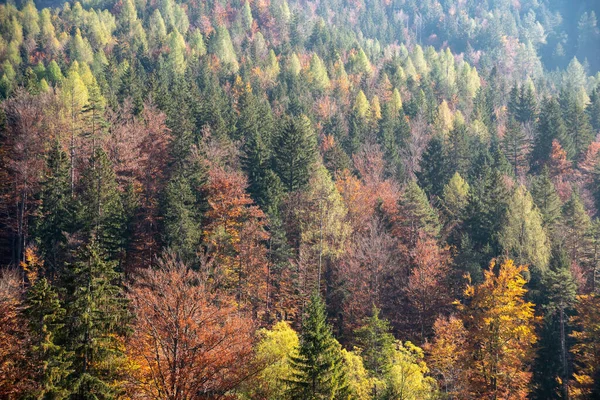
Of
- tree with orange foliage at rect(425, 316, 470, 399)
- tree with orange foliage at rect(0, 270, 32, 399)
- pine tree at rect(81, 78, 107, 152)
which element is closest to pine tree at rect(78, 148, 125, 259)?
pine tree at rect(81, 78, 107, 152)

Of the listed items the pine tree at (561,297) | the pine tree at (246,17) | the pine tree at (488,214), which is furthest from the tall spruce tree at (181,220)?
the pine tree at (246,17)

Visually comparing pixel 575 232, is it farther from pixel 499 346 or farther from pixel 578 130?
pixel 578 130

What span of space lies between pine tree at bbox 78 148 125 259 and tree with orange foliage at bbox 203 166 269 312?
698cm

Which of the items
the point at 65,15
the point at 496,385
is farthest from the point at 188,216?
the point at 65,15

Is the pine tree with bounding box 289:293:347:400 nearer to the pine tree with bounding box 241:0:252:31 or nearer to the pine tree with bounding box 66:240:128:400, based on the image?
the pine tree with bounding box 66:240:128:400

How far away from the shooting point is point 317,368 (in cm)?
2389

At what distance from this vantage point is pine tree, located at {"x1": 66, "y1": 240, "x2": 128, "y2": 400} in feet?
70.6

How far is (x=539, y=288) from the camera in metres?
40.6

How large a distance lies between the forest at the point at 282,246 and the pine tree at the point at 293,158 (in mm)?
209

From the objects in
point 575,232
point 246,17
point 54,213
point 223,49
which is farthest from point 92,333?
point 246,17

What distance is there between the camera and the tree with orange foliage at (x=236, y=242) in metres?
36.9

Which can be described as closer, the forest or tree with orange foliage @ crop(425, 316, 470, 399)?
the forest

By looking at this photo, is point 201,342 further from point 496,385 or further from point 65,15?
point 65,15

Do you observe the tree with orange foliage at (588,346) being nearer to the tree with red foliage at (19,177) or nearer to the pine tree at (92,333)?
the pine tree at (92,333)
